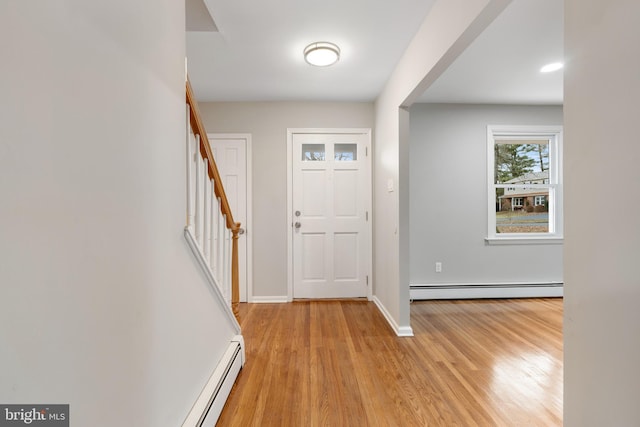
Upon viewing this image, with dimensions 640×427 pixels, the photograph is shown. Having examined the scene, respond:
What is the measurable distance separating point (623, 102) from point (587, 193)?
0.81 feet

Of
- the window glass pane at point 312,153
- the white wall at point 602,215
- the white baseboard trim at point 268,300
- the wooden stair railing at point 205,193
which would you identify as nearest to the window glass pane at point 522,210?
the window glass pane at point 312,153

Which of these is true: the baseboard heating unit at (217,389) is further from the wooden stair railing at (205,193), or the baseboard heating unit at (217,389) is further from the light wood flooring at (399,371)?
the wooden stair railing at (205,193)

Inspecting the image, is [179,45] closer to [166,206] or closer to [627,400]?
[166,206]

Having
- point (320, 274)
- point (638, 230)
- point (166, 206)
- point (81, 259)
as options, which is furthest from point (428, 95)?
point (81, 259)

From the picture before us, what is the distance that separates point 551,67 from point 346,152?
6.83ft

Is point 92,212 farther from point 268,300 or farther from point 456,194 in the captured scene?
point 456,194

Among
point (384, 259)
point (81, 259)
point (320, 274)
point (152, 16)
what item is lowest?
point (320, 274)

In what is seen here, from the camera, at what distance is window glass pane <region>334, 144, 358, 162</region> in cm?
337

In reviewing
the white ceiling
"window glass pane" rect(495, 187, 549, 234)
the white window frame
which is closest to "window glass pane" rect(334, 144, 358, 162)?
the white ceiling

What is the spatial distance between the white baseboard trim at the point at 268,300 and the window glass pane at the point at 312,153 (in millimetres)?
1713

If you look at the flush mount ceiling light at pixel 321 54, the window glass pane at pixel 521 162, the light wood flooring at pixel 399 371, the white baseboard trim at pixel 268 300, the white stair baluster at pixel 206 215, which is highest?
the flush mount ceiling light at pixel 321 54

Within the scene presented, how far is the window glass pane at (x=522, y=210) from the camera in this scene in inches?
136

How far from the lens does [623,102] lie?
2.30ft

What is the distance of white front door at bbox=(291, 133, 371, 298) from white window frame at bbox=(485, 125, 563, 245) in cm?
152
